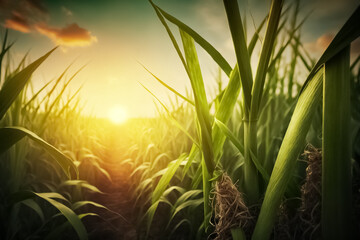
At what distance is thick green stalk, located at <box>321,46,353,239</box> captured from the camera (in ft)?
0.94

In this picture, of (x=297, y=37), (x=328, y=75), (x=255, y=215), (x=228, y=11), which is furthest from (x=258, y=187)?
(x=297, y=37)

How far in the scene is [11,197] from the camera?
2.14 ft

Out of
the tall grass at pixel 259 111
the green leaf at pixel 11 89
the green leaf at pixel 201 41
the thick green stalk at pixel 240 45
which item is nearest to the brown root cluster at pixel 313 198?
the tall grass at pixel 259 111

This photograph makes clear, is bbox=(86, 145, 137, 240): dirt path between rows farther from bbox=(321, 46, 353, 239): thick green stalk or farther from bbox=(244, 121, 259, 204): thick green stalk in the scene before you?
bbox=(321, 46, 353, 239): thick green stalk

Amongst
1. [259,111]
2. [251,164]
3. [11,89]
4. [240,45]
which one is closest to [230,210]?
[251,164]

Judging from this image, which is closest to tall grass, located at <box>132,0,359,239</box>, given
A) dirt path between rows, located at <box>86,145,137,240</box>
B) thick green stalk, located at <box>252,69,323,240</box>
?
thick green stalk, located at <box>252,69,323,240</box>

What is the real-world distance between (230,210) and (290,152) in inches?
8.9

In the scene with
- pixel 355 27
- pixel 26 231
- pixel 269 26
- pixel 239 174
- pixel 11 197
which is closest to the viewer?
pixel 355 27

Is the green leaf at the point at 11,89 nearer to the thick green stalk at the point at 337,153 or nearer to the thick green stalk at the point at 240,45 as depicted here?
the thick green stalk at the point at 240,45

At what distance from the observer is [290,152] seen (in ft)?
1.15

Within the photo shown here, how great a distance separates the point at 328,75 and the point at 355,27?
82 mm

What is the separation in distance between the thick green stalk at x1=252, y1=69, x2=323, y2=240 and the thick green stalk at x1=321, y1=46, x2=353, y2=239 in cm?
3

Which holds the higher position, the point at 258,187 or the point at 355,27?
the point at 355,27

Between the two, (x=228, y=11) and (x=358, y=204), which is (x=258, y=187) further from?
(x=228, y=11)
